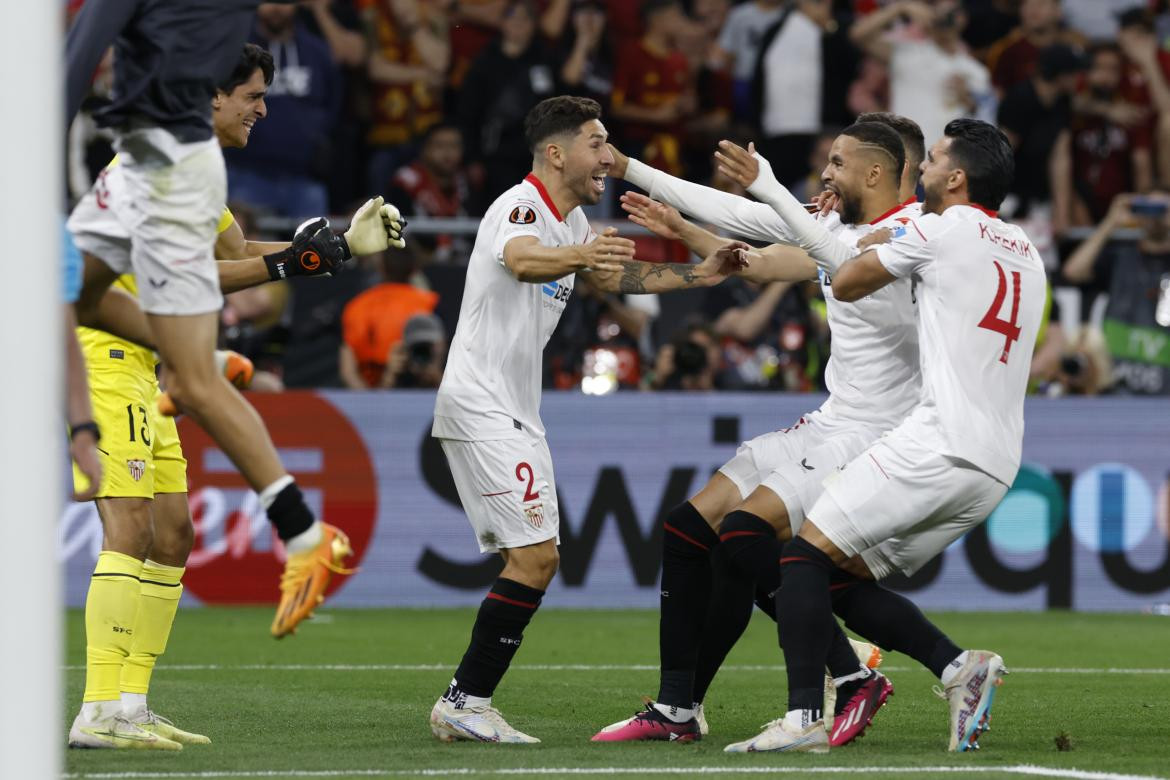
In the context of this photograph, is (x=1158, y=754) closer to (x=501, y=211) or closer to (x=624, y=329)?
(x=501, y=211)

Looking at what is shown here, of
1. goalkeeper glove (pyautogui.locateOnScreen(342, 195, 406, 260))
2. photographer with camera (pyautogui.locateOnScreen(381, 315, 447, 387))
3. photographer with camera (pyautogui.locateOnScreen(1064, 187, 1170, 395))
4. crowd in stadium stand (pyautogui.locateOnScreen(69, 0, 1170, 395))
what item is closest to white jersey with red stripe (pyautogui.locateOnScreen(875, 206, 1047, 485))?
goalkeeper glove (pyautogui.locateOnScreen(342, 195, 406, 260))

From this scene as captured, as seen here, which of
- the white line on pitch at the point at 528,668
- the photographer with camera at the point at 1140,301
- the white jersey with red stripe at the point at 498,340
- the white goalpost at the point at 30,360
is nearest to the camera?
the white goalpost at the point at 30,360

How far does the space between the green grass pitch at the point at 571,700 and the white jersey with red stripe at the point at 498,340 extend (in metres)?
1.32

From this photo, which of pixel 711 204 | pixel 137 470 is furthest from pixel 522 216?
pixel 137 470

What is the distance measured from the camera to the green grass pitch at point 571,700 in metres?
6.51

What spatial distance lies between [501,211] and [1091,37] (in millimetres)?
12740

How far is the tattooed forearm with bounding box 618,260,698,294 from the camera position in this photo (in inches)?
305

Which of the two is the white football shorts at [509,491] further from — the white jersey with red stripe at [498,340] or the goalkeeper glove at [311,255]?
the goalkeeper glove at [311,255]

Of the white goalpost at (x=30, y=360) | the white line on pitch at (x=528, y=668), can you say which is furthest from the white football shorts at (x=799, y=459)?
the white goalpost at (x=30, y=360)

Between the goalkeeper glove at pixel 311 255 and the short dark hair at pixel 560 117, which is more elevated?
the short dark hair at pixel 560 117

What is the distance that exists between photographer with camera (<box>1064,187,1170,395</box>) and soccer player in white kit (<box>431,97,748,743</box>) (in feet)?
26.0

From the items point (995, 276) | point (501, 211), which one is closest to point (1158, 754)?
point (995, 276)

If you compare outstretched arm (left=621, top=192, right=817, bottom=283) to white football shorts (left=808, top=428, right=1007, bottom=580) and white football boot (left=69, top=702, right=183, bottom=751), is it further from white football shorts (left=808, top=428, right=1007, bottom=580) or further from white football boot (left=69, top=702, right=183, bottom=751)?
white football boot (left=69, top=702, right=183, bottom=751)

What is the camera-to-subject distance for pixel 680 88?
16.8 meters
